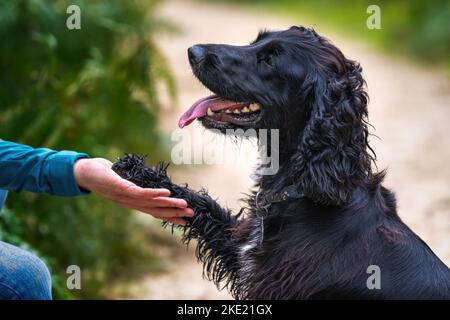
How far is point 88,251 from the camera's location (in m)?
5.64

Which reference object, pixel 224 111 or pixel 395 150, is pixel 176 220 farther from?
pixel 395 150

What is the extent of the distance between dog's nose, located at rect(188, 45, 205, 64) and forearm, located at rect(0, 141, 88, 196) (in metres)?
0.72

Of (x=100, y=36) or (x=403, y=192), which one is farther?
(x=403, y=192)

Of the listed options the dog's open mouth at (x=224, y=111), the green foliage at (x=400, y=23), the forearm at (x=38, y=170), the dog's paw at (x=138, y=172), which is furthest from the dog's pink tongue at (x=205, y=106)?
the green foliage at (x=400, y=23)

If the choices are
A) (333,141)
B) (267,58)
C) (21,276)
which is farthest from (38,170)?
(333,141)

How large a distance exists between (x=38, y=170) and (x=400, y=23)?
11.2 m

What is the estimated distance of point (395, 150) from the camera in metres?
8.87

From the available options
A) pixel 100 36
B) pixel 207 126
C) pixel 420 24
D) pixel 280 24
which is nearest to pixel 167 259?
pixel 100 36

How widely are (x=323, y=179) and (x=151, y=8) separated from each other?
4492mm

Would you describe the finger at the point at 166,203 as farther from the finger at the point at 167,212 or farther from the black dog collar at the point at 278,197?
the black dog collar at the point at 278,197

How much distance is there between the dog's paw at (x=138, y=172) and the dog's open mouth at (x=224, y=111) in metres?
0.32
